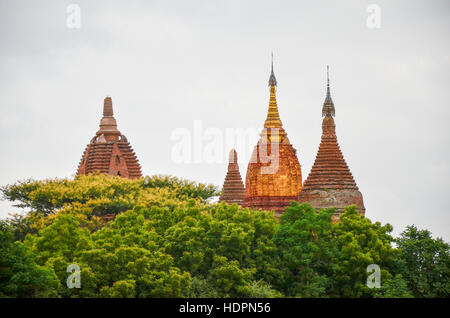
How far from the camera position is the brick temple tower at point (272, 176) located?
366 feet

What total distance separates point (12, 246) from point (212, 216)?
13.9 meters

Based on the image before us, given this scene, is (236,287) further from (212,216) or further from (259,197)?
(259,197)

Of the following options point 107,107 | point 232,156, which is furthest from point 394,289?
point 107,107

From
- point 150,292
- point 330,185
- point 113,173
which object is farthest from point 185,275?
point 113,173

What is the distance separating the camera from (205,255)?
76938mm

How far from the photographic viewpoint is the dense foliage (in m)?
72.2

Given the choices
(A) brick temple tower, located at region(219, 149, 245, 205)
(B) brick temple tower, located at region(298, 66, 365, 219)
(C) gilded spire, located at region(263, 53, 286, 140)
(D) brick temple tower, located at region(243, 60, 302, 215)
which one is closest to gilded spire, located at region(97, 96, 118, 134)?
(A) brick temple tower, located at region(219, 149, 245, 205)

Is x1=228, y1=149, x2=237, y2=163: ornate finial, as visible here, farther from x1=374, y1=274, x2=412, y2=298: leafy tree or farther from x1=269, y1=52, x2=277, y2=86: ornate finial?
x1=374, y1=274, x2=412, y2=298: leafy tree

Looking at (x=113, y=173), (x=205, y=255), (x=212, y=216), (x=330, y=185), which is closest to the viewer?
(x=205, y=255)

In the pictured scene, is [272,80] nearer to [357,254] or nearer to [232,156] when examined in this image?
[232,156]

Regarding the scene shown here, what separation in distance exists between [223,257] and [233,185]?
131 feet

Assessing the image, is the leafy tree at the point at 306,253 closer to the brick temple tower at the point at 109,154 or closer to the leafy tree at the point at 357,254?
the leafy tree at the point at 357,254

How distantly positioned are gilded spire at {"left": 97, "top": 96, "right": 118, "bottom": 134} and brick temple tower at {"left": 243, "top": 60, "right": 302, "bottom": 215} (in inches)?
513
